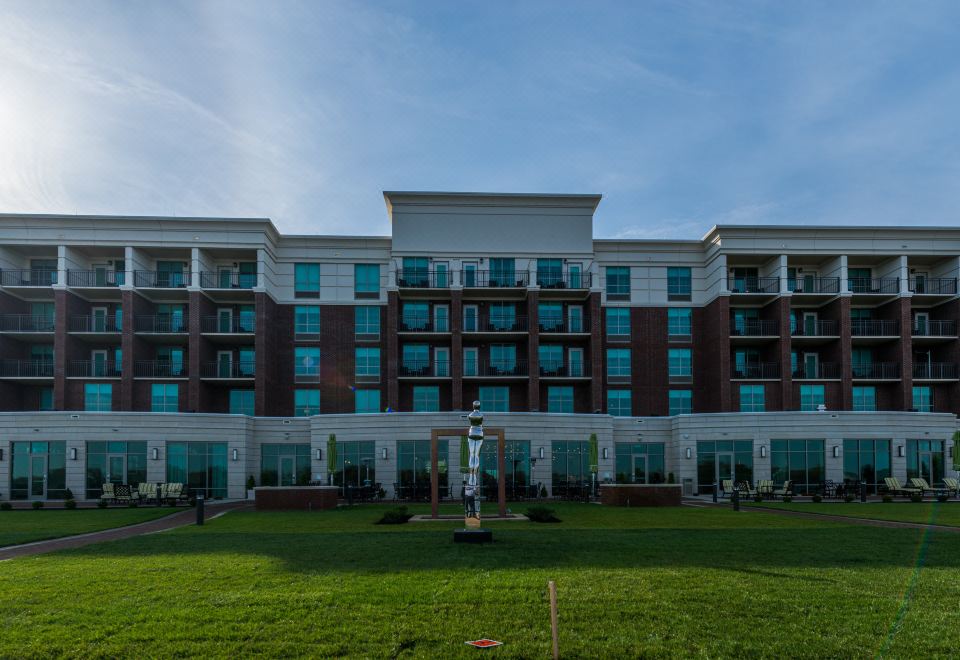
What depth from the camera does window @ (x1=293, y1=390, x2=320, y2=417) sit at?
45.5 meters

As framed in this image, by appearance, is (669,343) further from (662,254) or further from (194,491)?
(194,491)

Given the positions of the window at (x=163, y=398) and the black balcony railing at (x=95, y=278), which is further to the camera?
the black balcony railing at (x=95, y=278)

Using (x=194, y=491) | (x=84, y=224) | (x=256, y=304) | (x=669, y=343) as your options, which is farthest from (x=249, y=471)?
(x=669, y=343)

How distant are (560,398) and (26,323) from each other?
3286 cm

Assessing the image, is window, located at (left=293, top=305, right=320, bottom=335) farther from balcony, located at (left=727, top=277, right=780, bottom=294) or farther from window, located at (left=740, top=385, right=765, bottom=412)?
window, located at (left=740, top=385, right=765, bottom=412)

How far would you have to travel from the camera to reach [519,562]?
1405 centimetres

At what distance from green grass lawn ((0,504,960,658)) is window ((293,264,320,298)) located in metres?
29.4

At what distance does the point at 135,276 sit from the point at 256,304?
7.28m

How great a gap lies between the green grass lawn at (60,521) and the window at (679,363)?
31058 mm

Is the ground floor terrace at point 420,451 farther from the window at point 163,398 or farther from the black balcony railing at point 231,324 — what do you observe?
the black balcony railing at point 231,324

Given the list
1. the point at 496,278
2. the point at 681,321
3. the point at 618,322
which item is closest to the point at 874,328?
the point at 681,321

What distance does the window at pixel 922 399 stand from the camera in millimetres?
47188

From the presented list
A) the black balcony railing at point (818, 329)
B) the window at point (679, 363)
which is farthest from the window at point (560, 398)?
the black balcony railing at point (818, 329)

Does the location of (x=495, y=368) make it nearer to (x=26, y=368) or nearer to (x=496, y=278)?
(x=496, y=278)
